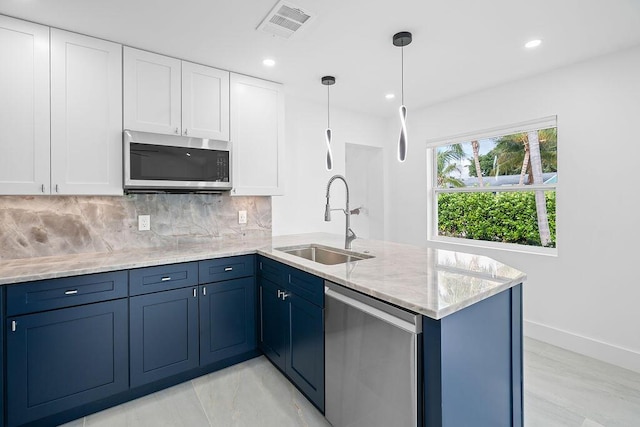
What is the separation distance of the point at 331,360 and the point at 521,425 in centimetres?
105

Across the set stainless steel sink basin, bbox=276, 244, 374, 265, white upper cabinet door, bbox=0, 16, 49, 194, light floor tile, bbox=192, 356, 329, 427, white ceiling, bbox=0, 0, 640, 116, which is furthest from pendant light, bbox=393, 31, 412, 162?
white upper cabinet door, bbox=0, 16, 49, 194

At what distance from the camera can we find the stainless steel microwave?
230cm

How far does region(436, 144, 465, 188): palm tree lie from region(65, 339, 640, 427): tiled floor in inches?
84.3

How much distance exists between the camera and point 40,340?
1774 millimetres

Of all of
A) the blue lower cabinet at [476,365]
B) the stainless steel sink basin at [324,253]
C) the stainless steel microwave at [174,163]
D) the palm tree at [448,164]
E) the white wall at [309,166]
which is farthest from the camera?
the palm tree at [448,164]

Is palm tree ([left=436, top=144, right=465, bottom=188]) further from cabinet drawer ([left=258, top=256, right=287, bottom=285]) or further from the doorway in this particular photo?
cabinet drawer ([left=258, top=256, right=287, bottom=285])

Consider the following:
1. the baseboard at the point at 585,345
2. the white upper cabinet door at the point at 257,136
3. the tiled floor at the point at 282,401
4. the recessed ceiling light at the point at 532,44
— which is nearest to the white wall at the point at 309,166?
the white upper cabinet door at the point at 257,136

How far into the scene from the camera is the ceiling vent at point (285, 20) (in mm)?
1915

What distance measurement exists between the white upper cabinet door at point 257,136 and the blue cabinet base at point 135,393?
4.69 ft

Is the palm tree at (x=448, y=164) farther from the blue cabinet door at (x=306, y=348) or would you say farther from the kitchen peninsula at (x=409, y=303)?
the blue cabinet door at (x=306, y=348)

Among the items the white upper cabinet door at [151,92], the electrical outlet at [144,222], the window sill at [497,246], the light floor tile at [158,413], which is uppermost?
the white upper cabinet door at [151,92]

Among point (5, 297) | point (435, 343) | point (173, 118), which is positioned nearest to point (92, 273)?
point (5, 297)

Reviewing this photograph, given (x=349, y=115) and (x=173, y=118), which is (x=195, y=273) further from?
(x=349, y=115)

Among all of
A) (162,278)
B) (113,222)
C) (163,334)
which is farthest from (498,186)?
(113,222)
